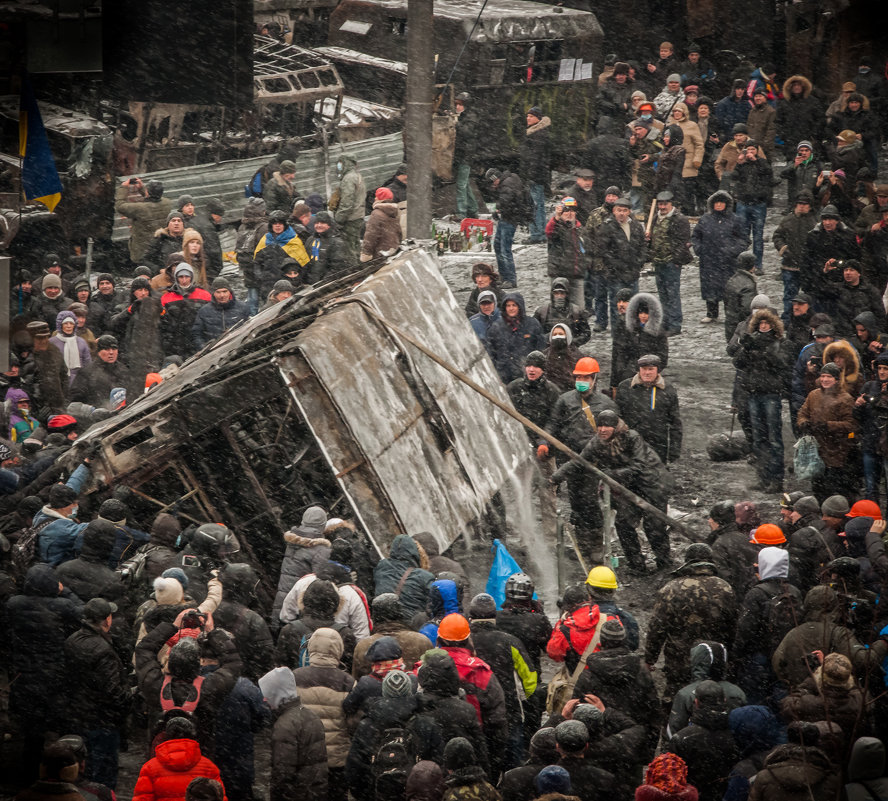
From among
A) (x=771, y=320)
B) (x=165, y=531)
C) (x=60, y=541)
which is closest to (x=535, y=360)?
(x=771, y=320)

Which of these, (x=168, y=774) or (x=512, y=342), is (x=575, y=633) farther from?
(x=512, y=342)

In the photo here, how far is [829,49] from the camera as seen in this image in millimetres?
24359

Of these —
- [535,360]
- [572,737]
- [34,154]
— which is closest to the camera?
[572,737]

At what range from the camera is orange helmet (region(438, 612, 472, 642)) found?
760 cm

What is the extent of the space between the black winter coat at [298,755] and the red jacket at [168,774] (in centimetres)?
52

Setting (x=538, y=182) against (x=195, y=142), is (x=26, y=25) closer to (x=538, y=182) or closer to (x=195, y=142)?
(x=195, y=142)

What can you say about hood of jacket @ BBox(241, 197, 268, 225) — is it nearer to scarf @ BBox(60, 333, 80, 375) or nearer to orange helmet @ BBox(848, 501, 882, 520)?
scarf @ BBox(60, 333, 80, 375)

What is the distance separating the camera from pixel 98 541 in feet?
29.3

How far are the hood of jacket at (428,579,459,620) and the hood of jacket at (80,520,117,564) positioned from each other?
2282 millimetres

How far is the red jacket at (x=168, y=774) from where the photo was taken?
22.1ft

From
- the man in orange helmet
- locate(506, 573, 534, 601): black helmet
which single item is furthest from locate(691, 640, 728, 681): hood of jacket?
the man in orange helmet

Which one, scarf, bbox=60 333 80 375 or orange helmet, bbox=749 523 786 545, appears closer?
orange helmet, bbox=749 523 786 545

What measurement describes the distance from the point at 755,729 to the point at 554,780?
1.53m

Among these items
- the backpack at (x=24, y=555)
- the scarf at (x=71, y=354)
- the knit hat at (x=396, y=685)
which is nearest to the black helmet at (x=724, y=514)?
the knit hat at (x=396, y=685)
